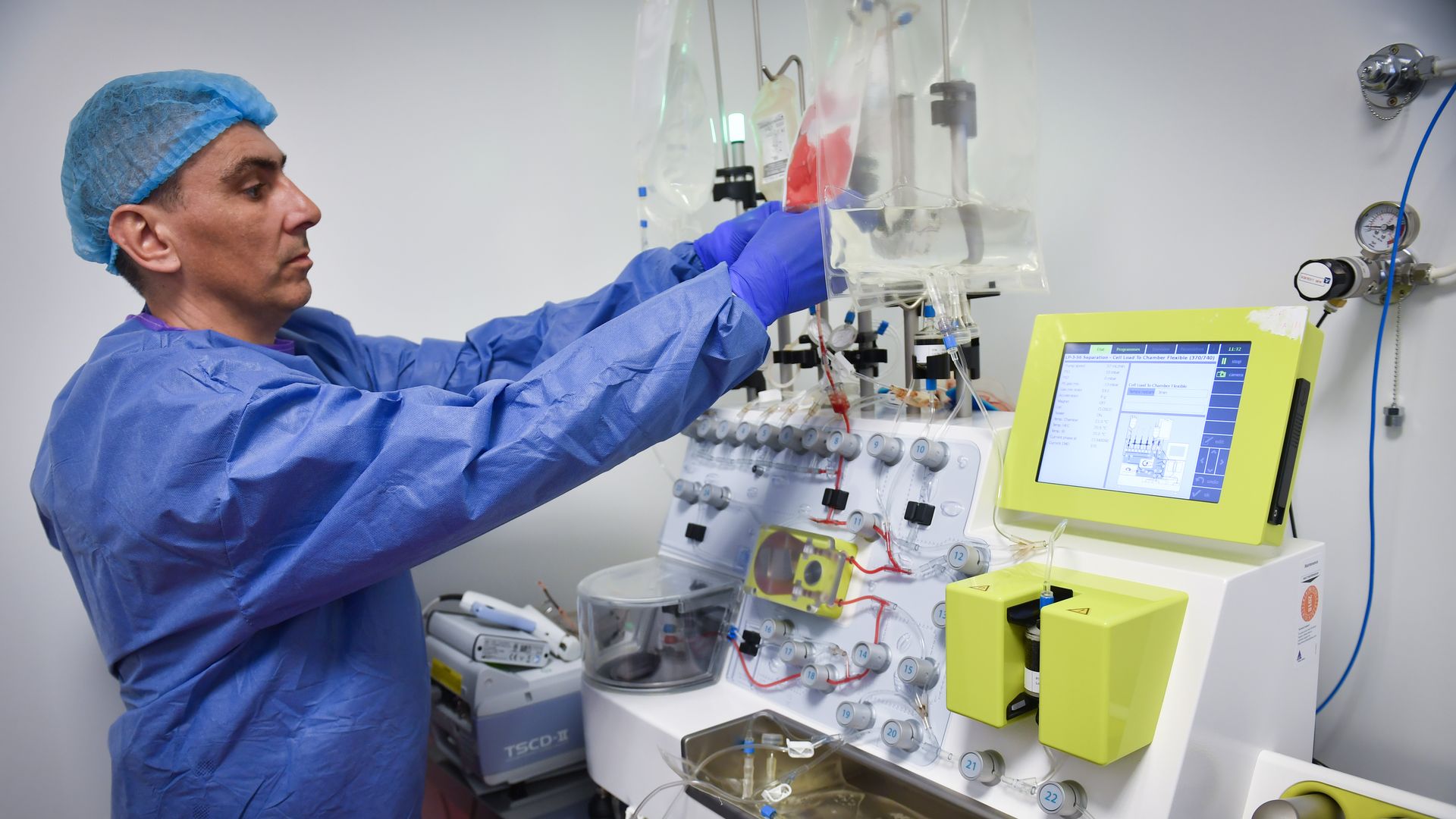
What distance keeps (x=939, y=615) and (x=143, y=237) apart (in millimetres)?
1183

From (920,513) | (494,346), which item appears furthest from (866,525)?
(494,346)

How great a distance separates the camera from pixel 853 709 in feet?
3.73

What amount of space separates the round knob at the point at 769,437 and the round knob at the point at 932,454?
0.27m

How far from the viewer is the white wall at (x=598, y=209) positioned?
50.9 inches

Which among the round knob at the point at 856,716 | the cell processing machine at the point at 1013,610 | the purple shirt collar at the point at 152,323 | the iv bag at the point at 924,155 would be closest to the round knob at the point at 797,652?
the cell processing machine at the point at 1013,610

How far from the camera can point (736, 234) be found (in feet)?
4.75

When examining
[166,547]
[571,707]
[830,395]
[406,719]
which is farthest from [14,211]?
[830,395]

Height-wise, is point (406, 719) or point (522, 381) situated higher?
point (522, 381)

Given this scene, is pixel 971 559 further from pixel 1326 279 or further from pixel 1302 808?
pixel 1326 279

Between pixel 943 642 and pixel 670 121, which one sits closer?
pixel 943 642

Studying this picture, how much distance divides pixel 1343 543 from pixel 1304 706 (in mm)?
432

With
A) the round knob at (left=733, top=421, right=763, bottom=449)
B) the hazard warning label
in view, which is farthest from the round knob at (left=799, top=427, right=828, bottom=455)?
the hazard warning label

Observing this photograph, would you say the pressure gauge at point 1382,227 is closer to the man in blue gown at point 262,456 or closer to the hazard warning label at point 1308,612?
the hazard warning label at point 1308,612

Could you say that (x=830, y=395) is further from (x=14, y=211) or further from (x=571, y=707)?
(x=14, y=211)
